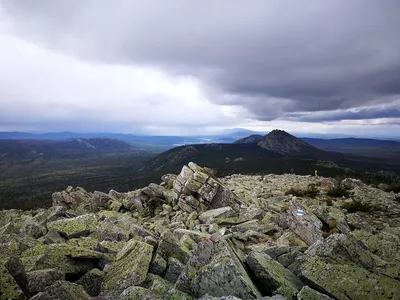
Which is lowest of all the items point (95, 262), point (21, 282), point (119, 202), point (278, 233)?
point (119, 202)

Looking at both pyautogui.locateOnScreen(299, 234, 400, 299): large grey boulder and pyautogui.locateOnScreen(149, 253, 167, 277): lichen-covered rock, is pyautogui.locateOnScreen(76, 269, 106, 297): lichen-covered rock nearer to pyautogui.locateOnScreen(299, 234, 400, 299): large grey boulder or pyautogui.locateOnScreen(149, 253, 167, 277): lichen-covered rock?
pyautogui.locateOnScreen(149, 253, 167, 277): lichen-covered rock

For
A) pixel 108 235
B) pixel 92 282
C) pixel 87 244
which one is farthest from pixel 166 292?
pixel 108 235

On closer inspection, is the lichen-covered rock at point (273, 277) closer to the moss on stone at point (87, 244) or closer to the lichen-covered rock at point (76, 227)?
the moss on stone at point (87, 244)

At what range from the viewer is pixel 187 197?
2986 centimetres

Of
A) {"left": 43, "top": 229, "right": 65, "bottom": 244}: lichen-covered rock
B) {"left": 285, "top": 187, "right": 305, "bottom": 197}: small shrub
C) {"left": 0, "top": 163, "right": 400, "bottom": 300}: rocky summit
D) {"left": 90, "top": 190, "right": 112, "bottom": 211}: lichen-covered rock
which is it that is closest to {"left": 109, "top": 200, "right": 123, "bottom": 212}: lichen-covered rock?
{"left": 90, "top": 190, "right": 112, "bottom": 211}: lichen-covered rock

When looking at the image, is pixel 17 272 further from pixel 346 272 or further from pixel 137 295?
pixel 346 272

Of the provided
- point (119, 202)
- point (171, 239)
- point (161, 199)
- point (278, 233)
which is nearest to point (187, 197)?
point (161, 199)

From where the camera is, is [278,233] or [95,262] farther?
[278,233]

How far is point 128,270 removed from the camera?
8516 mm

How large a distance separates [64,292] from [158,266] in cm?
327

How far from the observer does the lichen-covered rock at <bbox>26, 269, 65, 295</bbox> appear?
7461mm

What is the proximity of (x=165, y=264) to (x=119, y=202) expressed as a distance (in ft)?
80.8

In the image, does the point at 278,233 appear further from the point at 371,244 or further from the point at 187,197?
the point at 187,197

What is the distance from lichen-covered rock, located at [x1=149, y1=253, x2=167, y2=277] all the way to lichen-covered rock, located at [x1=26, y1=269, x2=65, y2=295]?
2.94 m
